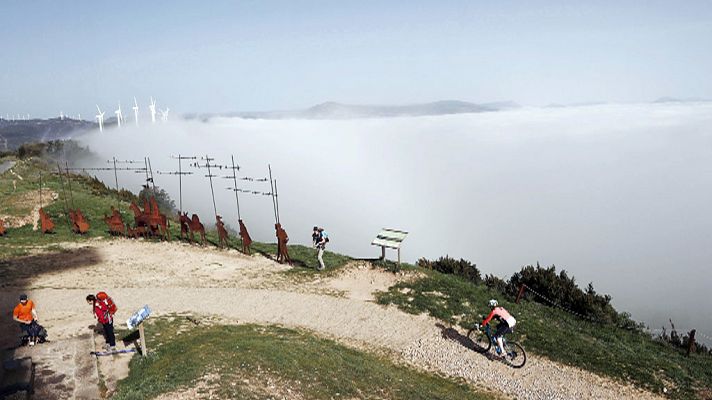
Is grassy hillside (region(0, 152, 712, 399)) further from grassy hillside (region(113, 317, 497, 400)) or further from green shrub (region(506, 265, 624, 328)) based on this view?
grassy hillside (region(113, 317, 497, 400))

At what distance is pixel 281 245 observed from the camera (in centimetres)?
2589

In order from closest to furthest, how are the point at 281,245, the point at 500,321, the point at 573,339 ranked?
the point at 500,321 < the point at 573,339 < the point at 281,245

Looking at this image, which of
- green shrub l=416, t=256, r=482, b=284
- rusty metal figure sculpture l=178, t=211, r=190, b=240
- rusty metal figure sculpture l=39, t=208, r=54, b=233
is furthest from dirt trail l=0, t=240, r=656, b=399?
green shrub l=416, t=256, r=482, b=284

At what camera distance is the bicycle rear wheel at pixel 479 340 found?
17.0 meters

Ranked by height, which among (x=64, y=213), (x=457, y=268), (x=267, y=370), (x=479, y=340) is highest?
(x=64, y=213)

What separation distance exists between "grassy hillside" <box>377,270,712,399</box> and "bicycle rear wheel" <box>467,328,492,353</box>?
615 millimetres

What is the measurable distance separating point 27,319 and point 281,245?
1277 centimetres

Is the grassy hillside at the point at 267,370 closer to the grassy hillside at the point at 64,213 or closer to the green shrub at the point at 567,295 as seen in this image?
the grassy hillside at the point at 64,213

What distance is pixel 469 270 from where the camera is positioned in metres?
28.3

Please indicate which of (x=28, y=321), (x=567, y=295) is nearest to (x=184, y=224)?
(x=28, y=321)

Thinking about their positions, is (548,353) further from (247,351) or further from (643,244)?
(643,244)

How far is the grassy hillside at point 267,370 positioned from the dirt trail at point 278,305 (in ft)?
4.50

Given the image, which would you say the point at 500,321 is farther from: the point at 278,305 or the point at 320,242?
the point at 320,242

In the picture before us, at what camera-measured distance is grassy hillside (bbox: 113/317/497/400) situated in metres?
11.5
